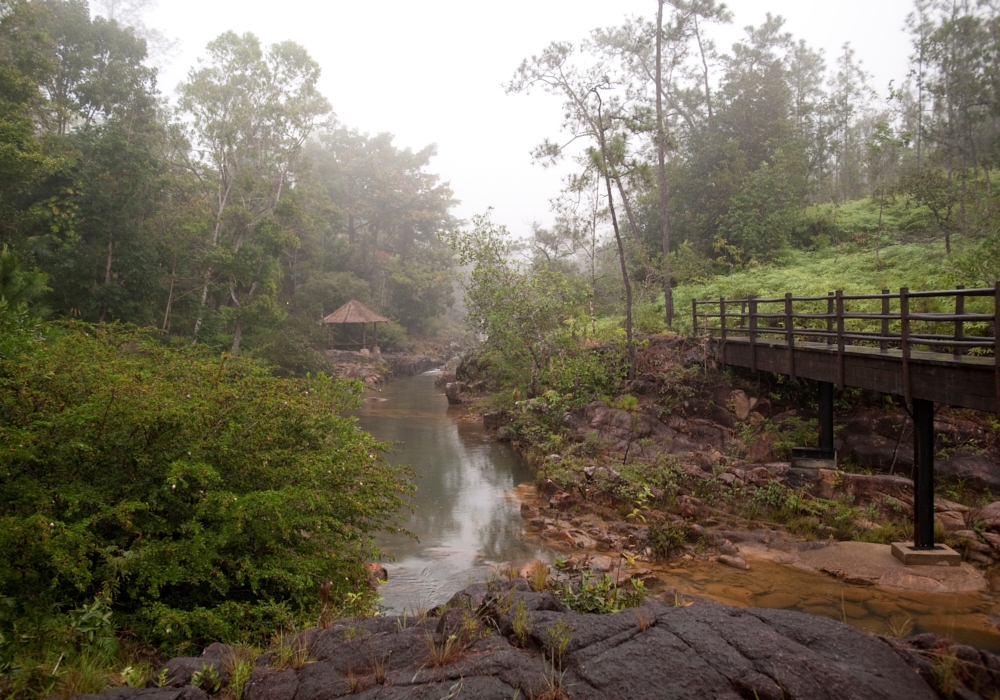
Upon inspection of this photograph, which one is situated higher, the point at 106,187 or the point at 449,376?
the point at 106,187

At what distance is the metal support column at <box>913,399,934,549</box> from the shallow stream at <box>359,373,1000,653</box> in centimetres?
91

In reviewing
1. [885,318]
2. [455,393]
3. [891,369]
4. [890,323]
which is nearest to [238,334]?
[455,393]

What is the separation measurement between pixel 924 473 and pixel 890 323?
671cm

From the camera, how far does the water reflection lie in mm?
8734

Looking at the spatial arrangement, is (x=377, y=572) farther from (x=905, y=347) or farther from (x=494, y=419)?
(x=494, y=419)

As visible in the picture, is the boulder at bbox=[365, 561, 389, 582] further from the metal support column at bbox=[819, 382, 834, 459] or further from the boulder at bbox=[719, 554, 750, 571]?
the metal support column at bbox=[819, 382, 834, 459]

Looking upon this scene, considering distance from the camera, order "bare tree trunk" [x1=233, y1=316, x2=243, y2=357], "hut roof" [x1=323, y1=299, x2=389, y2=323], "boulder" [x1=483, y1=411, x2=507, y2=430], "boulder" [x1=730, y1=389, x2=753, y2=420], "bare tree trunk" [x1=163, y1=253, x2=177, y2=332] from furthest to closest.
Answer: "hut roof" [x1=323, y1=299, x2=389, y2=323] → "bare tree trunk" [x1=233, y1=316, x2=243, y2=357] → "bare tree trunk" [x1=163, y1=253, x2=177, y2=332] → "boulder" [x1=483, y1=411, x2=507, y2=430] → "boulder" [x1=730, y1=389, x2=753, y2=420]

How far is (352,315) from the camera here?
35688mm

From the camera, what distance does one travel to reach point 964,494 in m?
9.84

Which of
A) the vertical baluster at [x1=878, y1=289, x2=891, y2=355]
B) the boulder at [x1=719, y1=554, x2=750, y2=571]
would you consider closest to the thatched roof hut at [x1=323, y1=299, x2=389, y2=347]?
the boulder at [x1=719, y1=554, x2=750, y2=571]

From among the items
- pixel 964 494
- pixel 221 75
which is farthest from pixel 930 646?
pixel 221 75

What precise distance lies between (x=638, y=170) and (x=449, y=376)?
18.0 meters

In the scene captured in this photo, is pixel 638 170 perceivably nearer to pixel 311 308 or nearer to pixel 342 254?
pixel 311 308

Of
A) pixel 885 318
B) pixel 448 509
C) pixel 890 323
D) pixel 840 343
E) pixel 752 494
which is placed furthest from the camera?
pixel 890 323
